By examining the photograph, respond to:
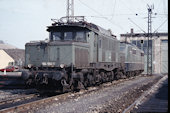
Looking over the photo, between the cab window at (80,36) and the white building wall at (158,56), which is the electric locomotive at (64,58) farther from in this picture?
the white building wall at (158,56)

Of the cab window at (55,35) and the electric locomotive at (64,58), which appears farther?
the cab window at (55,35)

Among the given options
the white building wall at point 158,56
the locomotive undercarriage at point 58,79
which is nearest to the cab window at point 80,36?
the locomotive undercarriage at point 58,79

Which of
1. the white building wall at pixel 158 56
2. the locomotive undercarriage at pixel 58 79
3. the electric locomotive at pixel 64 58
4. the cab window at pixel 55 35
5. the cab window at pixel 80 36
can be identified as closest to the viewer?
the locomotive undercarriage at pixel 58 79

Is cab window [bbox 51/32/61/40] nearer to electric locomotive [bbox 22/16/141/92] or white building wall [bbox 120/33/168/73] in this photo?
electric locomotive [bbox 22/16/141/92]

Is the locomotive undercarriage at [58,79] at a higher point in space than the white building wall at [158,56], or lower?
lower

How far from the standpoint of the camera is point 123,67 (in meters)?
21.8

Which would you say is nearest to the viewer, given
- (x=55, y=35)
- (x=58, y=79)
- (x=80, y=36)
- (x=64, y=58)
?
(x=58, y=79)

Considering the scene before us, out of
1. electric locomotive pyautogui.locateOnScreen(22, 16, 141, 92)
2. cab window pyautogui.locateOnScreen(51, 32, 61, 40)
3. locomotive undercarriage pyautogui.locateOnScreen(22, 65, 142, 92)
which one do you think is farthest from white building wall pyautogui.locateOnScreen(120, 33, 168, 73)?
cab window pyautogui.locateOnScreen(51, 32, 61, 40)

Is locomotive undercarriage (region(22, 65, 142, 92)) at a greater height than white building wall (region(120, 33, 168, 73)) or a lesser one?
lesser

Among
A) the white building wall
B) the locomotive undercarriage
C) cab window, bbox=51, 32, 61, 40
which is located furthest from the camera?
the white building wall

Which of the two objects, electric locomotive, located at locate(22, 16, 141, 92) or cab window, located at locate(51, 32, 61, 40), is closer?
electric locomotive, located at locate(22, 16, 141, 92)

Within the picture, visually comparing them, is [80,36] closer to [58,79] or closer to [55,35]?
[55,35]

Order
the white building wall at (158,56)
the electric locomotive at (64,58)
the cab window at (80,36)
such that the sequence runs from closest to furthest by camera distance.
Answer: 1. the electric locomotive at (64,58)
2. the cab window at (80,36)
3. the white building wall at (158,56)

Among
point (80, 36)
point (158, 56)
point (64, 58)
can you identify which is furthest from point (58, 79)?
point (158, 56)
